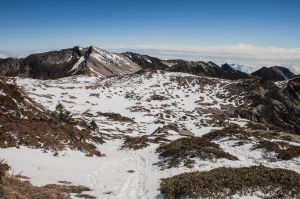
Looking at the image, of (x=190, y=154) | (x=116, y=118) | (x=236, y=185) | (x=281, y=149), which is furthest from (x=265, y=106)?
(x=236, y=185)

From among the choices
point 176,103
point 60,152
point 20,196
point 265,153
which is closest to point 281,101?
point 176,103

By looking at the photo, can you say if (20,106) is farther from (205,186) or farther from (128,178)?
(205,186)

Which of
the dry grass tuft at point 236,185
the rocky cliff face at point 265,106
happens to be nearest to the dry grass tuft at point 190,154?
the dry grass tuft at point 236,185

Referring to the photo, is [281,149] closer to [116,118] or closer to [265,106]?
[116,118]

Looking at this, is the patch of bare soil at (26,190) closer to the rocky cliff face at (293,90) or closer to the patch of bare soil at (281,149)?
the patch of bare soil at (281,149)

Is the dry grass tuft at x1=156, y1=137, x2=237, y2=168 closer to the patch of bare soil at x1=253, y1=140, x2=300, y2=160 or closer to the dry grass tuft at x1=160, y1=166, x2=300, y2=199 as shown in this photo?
the patch of bare soil at x1=253, y1=140, x2=300, y2=160

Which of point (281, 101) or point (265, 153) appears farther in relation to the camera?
point (281, 101)

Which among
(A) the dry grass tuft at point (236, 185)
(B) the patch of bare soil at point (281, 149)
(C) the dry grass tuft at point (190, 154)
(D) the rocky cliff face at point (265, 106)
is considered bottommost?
(D) the rocky cliff face at point (265, 106)

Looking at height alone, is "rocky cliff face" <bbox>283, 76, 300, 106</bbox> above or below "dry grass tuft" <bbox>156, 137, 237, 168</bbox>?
below

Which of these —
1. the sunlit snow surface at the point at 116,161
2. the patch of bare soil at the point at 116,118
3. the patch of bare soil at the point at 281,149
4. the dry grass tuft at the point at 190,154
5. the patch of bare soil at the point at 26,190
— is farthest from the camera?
the patch of bare soil at the point at 116,118

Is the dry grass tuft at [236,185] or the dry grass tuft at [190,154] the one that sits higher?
the dry grass tuft at [236,185]

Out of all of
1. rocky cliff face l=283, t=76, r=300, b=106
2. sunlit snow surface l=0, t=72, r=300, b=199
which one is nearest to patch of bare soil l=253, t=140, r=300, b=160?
sunlit snow surface l=0, t=72, r=300, b=199
